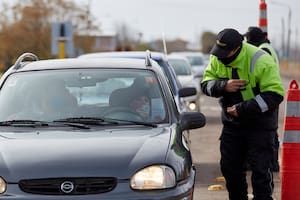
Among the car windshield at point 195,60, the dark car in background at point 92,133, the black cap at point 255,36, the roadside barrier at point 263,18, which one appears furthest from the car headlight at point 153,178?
the car windshield at point 195,60

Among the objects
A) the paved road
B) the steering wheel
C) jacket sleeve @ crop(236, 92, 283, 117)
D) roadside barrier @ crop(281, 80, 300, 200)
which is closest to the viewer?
the steering wheel

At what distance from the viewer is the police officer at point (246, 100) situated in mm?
7059

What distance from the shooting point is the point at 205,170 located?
10.9 meters

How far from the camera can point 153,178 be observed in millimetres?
5504

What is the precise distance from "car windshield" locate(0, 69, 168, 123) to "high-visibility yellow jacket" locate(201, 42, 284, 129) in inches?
25.4

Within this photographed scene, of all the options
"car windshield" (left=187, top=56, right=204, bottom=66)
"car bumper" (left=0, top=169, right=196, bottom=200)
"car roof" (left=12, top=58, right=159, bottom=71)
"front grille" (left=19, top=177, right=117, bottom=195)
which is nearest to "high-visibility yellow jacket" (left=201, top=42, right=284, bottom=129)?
"car roof" (left=12, top=58, right=159, bottom=71)

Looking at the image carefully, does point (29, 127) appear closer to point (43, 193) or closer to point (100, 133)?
point (100, 133)

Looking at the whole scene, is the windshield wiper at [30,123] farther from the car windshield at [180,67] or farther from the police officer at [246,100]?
the car windshield at [180,67]

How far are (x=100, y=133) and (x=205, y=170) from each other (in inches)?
198

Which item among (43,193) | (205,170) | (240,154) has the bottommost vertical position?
(205,170)

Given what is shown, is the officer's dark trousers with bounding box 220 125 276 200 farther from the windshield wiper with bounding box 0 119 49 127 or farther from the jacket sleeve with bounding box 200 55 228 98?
the windshield wiper with bounding box 0 119 49 127

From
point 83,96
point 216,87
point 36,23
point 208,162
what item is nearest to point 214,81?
point 216,87

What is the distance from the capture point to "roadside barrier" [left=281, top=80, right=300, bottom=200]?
294 inches

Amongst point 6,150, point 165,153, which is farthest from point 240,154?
point 6,150
